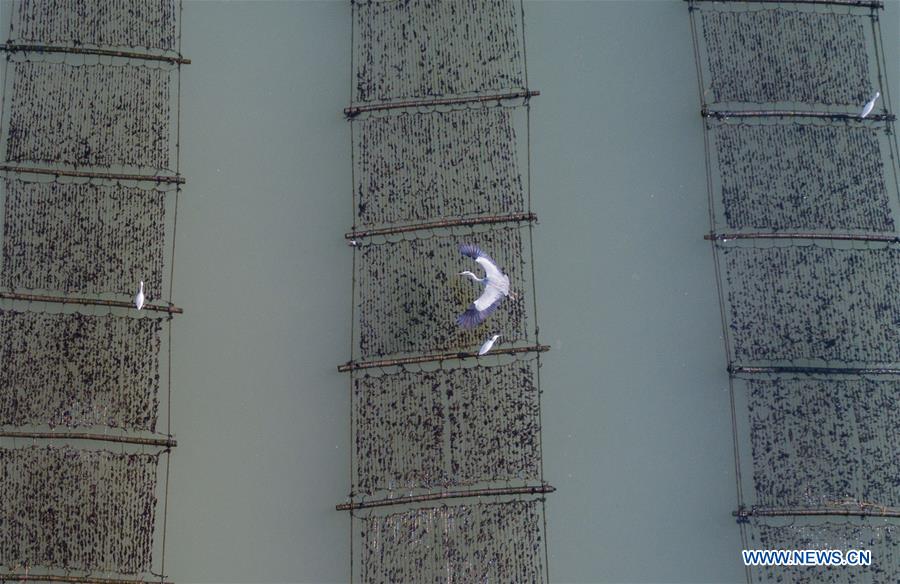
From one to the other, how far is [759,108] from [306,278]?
→ 198 cm

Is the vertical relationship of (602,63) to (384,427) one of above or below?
above

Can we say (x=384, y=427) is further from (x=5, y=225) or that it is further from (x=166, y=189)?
(x=5, y=225)

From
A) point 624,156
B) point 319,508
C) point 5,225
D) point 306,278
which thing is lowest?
point 319,508

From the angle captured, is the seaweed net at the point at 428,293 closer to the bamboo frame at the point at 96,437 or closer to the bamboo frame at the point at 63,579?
the bamboo frame at the point at 96,437

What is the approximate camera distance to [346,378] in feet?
11.2

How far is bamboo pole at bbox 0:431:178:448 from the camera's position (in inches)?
130

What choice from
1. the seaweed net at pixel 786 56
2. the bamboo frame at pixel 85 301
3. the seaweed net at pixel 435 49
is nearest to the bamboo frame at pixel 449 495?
the bamboo frame at pixel 85 301

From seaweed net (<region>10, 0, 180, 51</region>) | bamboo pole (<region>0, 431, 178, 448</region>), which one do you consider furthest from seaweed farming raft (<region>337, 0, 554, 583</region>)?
seaweed net (<region>10, 0, 180, 51</region>)

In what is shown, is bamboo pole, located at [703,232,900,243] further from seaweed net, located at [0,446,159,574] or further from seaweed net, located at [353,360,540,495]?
seaweed net, located at [0,446,159,574]

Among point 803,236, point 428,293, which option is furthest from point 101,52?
point 803,236

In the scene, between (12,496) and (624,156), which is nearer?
(12,496)

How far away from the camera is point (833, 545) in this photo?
334 cm

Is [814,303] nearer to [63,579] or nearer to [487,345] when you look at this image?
[487,345]

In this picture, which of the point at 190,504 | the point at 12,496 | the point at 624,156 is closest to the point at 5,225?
the point at 12,496
